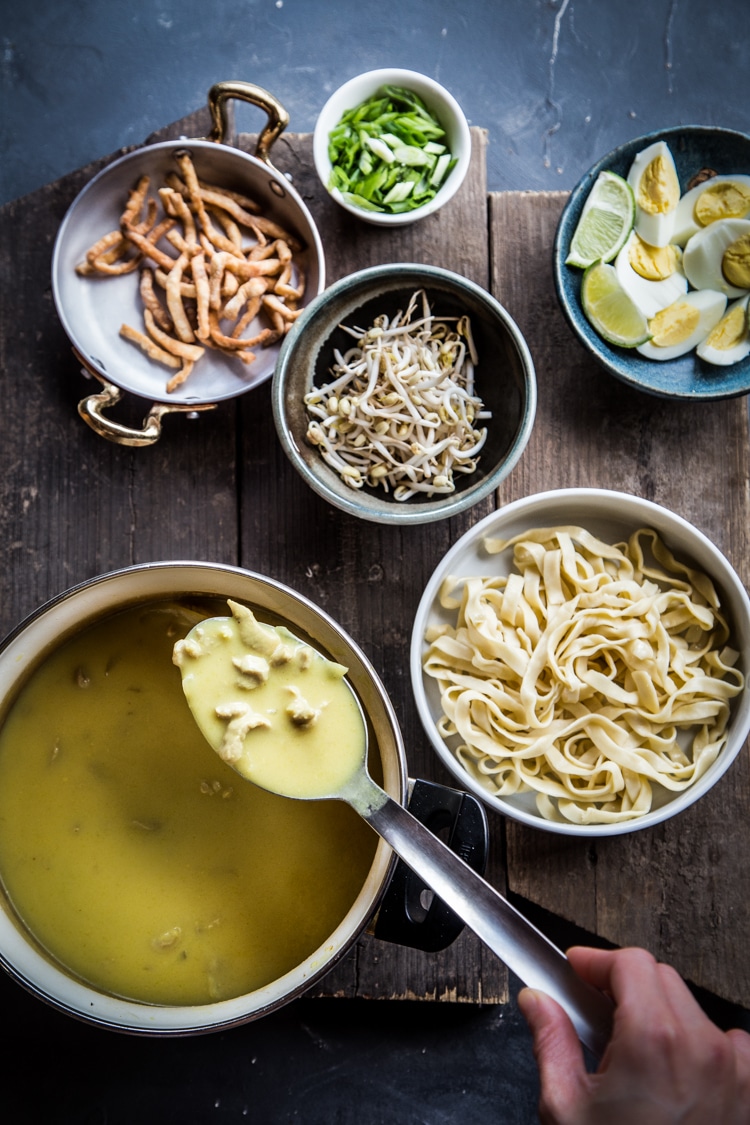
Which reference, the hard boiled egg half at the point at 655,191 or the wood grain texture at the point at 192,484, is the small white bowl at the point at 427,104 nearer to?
the wood grain texture at the point at 192,484

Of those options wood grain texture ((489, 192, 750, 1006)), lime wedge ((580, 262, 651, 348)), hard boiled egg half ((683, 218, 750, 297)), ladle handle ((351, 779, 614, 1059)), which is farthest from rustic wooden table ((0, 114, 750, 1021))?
ladle handle ((351, 779, 614, 1059))

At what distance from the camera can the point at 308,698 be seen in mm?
1377

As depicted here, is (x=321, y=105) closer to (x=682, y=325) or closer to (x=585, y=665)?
(x=682, y=325)

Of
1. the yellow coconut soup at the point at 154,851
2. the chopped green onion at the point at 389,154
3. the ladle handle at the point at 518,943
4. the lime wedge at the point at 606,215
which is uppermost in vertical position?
the chopped green onion at the point at 389,154

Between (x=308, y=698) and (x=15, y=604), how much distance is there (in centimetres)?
79

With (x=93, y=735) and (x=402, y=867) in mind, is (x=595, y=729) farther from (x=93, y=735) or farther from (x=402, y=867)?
(x=93, y=735)

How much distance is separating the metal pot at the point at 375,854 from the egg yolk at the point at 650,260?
101 centimetres

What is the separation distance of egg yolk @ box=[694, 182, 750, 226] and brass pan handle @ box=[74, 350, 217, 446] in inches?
42.8

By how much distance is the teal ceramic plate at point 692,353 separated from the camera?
1711mm

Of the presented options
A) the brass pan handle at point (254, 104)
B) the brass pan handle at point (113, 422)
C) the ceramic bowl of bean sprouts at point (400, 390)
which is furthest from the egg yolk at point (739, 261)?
the brass pan handle at point (113, 422)

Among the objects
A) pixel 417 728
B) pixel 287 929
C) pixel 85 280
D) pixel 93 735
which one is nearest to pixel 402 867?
pixel 287 929

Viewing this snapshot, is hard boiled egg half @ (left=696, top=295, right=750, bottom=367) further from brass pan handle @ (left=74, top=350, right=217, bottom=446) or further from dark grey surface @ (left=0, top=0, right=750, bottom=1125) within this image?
brass pan handle @ (left=74, top=350, right=217, bottom=446)

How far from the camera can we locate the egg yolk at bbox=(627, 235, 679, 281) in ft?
5.81

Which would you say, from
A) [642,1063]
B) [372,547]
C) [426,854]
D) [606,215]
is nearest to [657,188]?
[606,215]
